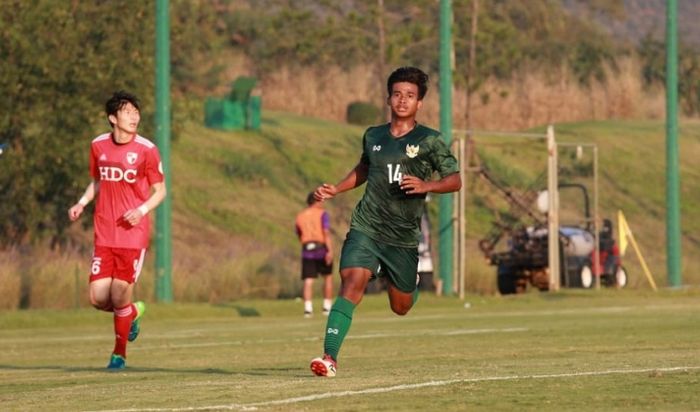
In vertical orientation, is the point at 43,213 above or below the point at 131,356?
above

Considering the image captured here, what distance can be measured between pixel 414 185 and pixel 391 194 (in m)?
0.45

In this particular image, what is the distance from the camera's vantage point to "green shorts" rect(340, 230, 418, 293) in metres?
13.9

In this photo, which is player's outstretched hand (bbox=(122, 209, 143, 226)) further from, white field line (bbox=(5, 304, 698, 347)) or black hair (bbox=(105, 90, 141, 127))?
white field line (bbox=(5, 304, 698, 347))

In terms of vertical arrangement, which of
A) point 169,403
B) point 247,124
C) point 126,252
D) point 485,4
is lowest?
point 169,403

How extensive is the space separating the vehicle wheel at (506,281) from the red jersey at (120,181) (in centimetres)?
2273

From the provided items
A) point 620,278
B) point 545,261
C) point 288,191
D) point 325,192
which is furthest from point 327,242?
point 288,191

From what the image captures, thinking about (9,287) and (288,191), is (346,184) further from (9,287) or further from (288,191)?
(288,191)

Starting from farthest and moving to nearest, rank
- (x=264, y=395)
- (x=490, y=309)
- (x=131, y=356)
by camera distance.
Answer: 1. (x=490, y=309)
2. (x=131, y=356)
3. (x=264, y=395)

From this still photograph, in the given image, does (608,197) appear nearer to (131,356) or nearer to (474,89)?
(474,89)

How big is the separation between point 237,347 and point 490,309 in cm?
1109

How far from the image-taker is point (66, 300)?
31688 millimetres

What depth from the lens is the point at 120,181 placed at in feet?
53.6

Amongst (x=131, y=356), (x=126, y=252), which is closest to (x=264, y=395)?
(x=126, y=252)

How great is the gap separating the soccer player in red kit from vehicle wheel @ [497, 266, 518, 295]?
74.1 feet
